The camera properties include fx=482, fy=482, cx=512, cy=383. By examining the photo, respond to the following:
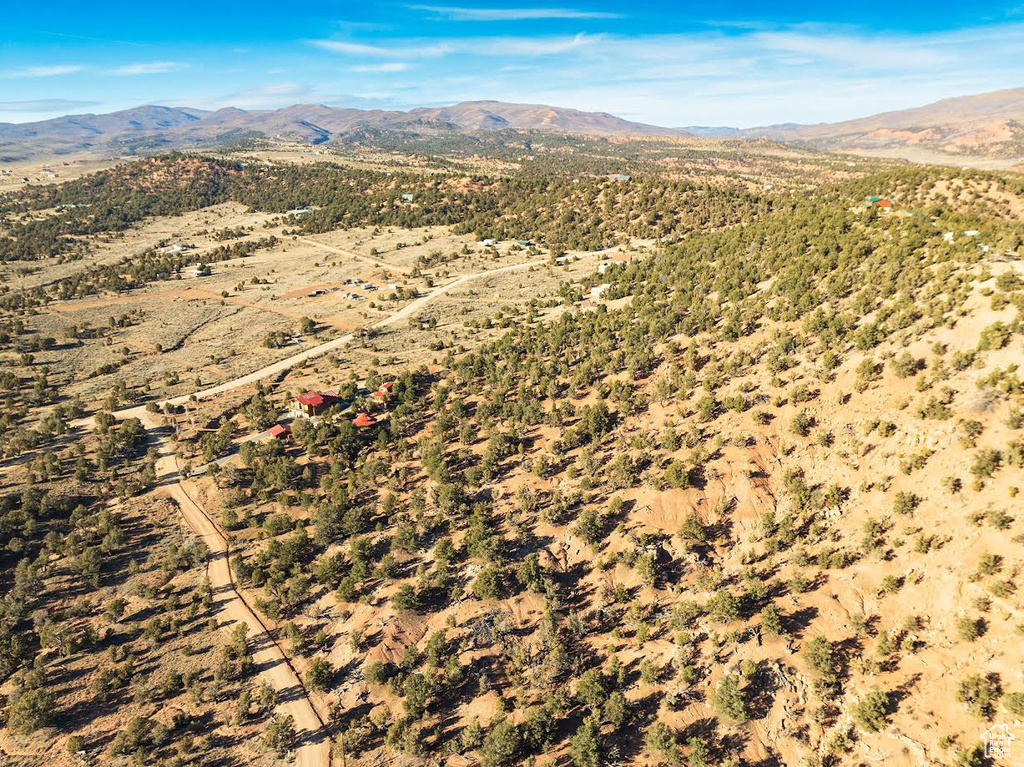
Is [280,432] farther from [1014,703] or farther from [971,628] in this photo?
[1014,703]

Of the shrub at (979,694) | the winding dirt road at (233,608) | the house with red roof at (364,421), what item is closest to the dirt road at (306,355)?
A: the winding dirt road at (233,608)

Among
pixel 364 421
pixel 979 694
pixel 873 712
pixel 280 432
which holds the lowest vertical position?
pixel 873 712

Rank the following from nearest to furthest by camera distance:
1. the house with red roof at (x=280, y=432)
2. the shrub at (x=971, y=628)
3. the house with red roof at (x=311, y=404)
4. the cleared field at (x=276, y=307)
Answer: the shrub at (x=971, y=628), the house with red roof at (x=280, y=432), the house with red roof at (x=311, y=404), the cleared field at (x=276, y=307)

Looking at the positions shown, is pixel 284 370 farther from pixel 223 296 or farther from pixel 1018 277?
pixel 1018 277

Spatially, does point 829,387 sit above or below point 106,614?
above

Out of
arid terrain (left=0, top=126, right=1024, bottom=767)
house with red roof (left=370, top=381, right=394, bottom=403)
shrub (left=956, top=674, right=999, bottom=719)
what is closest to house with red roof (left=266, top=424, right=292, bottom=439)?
arid terrain (left=0, top=126, right=1024, bottom=767)

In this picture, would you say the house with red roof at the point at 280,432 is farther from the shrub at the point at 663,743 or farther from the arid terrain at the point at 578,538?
the shrub at the point at 663,743

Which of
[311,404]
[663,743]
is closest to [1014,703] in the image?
[663,743]

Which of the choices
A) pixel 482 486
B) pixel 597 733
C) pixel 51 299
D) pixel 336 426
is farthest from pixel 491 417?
pixel 51 299

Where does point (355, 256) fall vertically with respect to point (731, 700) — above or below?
above

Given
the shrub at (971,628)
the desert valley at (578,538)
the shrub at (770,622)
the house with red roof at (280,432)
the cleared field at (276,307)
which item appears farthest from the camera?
the cleared field at (276,307)

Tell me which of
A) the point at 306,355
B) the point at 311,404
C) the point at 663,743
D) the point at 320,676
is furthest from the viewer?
the point at 306,355
